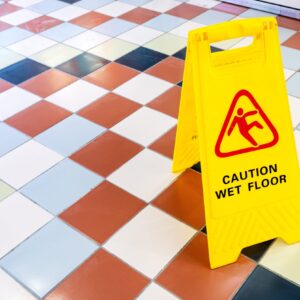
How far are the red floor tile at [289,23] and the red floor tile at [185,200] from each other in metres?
2.13

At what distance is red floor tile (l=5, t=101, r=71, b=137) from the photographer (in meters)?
2.56

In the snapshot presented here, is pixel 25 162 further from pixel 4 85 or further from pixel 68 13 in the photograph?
pixel 68 13

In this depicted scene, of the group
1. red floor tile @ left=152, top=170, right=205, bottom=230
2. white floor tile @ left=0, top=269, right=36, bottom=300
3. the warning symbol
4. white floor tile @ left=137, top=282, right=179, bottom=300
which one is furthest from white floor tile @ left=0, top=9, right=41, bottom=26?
white floor tile @ left=137, top=282, right=179, bottom=300

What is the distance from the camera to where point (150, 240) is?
1.82 metres

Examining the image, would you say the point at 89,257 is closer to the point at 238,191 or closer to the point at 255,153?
the point at 238,191

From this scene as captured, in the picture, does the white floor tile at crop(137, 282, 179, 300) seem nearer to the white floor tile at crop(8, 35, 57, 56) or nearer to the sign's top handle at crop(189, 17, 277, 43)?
the sign's top handle at crop(189, 17, 277, 43)

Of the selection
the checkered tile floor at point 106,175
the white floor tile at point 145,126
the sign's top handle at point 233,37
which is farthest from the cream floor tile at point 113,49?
the sign's top handle at point 233,37

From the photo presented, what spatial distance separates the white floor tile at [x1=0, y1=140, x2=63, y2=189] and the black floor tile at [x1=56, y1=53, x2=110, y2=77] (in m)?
0.88

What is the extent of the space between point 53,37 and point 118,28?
0.57 meters

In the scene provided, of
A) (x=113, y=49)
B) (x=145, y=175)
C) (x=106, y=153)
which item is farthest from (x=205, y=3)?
(x=145, y=175)

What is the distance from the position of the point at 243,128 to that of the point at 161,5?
2898mm

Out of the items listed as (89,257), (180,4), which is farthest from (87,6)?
(89,257)

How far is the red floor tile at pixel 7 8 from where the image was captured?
4.12 metres

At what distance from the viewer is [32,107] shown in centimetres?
275
